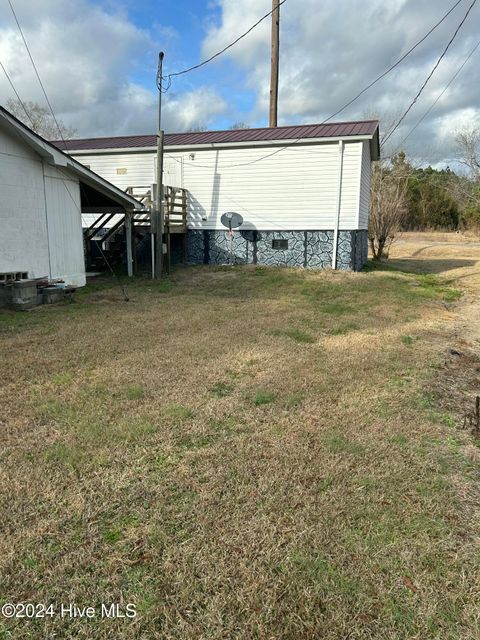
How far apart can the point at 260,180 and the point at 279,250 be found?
7.45 feet

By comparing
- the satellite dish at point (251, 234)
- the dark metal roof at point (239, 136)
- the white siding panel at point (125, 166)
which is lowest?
the satellite dish at point (251, 234)

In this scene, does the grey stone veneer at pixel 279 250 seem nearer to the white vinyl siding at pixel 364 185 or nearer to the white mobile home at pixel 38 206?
the white vinyl siding at pixel 364 185

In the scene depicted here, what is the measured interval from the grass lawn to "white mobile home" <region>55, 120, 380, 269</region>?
875cm

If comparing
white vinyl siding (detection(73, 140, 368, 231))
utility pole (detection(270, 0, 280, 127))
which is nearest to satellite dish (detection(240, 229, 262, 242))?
white vinyl siding (detection(73, 140, 368, 231))

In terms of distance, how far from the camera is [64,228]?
9.70 metres

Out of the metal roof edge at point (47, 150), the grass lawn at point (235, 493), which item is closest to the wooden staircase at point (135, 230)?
the metal roof edge at point (47, 150)

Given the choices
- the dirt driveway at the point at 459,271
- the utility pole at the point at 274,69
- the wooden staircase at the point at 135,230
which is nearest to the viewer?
the dirt driveway at the point at 459,271

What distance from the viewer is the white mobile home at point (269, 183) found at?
43.3 feet

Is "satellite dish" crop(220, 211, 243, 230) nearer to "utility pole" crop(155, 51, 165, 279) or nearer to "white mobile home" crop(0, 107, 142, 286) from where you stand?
"utility pole" crop(155, 51, 165, 279)

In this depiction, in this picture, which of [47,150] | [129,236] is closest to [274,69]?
[129,236]

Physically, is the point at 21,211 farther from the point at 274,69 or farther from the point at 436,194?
the point at 436,194

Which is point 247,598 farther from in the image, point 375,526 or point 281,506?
point 375,526

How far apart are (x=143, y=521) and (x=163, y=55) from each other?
11.6 m

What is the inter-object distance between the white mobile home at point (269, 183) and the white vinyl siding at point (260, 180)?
0.03 meters
